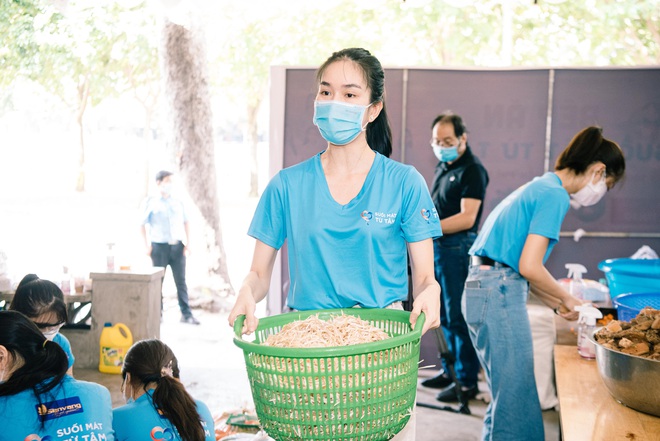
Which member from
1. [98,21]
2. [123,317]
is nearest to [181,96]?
[123,317]

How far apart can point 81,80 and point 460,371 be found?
443 inches

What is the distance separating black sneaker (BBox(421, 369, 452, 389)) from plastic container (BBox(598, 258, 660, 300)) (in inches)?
→ 80.1

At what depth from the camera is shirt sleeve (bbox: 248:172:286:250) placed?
1.99 meters

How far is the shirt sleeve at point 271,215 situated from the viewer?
1.99 metres

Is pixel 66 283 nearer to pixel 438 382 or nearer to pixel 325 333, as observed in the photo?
pixel 438 382

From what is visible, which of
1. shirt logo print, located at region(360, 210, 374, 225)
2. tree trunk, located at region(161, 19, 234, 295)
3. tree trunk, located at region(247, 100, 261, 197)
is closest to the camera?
shirt logo print, located at region(360, 210, 374, 225)

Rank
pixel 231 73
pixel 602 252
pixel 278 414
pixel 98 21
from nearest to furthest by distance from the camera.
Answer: pixel 278 414 < pixel 602 252 < pixel 98 21 < pixel 231 73

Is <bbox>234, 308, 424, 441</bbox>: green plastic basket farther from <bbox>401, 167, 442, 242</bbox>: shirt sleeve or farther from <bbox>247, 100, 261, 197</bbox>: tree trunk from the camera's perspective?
<bbox>247, 100, 261, 197</bbox>: tree trunk

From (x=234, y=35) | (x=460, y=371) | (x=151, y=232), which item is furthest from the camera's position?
(x=234, y=35)

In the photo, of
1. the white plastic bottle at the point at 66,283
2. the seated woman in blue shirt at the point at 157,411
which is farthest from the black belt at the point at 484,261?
the white plastic bottle at the point at 66,283

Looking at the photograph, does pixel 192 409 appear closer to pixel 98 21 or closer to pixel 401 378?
pixel 401 378

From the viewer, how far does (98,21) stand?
12039mm

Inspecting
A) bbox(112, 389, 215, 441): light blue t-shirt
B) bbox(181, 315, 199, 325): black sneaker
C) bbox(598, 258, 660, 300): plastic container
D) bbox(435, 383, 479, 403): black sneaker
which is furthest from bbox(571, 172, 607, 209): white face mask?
bbox(181, 315, 199, 325): black sneaker

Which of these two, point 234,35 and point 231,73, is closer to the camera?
point 234,35
